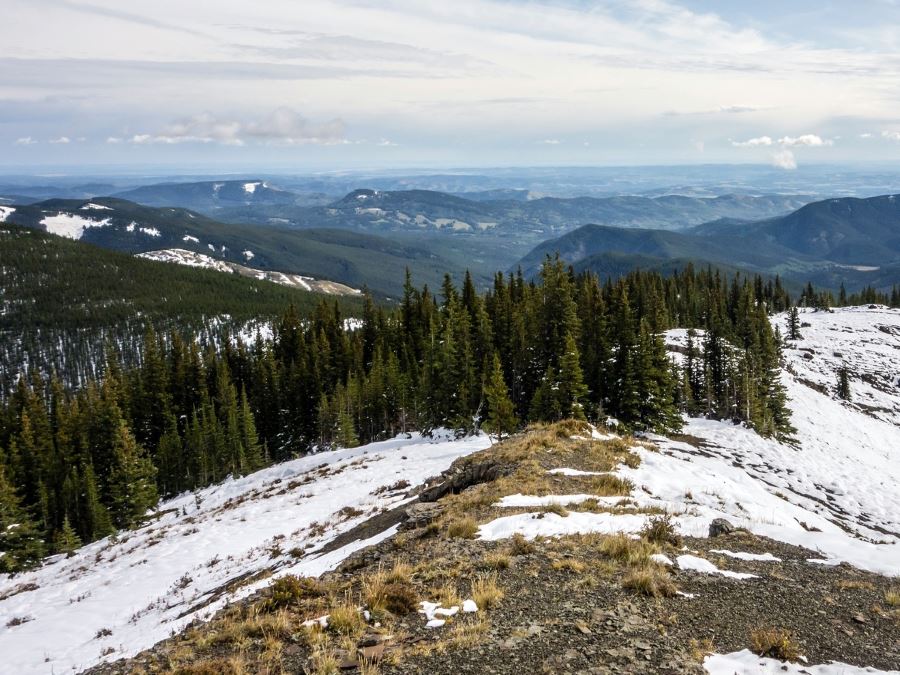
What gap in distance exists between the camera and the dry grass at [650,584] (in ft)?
31.2

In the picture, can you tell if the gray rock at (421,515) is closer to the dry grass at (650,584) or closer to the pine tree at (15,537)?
the dry grass at (650,584)

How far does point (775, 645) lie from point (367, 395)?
178 feet

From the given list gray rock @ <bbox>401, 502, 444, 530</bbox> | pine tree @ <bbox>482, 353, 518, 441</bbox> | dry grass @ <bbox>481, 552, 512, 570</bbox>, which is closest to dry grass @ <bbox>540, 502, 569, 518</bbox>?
gray rock @ <bbox>401, 502, 444, 530</bbox>

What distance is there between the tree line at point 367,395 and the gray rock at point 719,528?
24.3m

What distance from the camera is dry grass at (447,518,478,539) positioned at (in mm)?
13289

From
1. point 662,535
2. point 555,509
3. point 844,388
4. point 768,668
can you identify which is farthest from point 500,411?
point 844,388

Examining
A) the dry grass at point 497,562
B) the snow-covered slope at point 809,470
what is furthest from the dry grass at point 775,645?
the snow-covered slope at point 809,470

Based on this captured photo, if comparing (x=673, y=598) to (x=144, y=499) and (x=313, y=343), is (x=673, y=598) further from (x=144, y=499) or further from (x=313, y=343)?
(x=313, y=343)

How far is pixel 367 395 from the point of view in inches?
2361

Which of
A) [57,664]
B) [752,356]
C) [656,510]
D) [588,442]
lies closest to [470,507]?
[656,510]

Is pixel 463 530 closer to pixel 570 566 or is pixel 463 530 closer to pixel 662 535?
pixel 570 566

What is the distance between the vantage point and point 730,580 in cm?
1037

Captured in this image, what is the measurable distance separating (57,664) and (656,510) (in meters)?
18.5

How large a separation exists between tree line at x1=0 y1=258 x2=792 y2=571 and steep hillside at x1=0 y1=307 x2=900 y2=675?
15.8 metres
